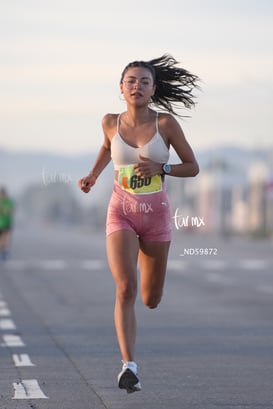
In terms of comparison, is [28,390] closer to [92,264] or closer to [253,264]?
[253,264]

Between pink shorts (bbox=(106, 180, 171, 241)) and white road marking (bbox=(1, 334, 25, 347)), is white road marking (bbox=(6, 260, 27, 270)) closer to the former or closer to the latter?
white road marking (bbox=(1, 334, 25, 347))

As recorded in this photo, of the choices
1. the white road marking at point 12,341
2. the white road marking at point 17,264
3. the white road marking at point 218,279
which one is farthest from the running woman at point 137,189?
the white road marking at point 17,264

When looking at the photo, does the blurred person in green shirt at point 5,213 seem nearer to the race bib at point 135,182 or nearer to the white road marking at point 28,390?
the white road marking at point 28,390

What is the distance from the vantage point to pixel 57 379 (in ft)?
36.8


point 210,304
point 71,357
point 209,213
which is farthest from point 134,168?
point 209,213

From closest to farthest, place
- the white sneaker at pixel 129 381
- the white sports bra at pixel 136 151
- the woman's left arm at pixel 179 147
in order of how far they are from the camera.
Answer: the white sneaker at pixel 129 381 → the white sports bra at pixel 136 151 → the woman's left arm at pixel 179 147

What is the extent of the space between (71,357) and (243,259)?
30.9 metres

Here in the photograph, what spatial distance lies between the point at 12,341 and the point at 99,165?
494 centimetres

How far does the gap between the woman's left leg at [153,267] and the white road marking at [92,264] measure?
2738 cm

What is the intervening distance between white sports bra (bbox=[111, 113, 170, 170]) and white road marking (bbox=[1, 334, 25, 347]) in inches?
193

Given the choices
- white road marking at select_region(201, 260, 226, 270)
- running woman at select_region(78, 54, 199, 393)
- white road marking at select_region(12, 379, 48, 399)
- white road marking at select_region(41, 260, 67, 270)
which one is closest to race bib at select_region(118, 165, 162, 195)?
running woman at select_region(78, 54, 199, 393)

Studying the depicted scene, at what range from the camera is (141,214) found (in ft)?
31.7

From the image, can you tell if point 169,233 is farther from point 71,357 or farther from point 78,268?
point 78,268

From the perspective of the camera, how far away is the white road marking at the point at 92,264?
3734 cm
